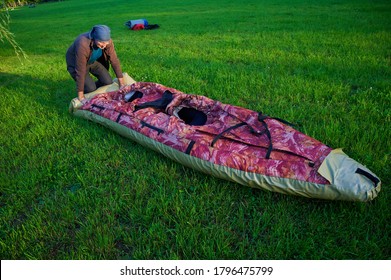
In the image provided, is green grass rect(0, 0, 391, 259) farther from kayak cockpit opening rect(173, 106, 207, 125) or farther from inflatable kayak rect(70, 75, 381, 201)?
kayak cockpit opening rect(173, 106, 207, 125)

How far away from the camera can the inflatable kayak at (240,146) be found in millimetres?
2363

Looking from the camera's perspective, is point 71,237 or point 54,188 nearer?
point 71,237

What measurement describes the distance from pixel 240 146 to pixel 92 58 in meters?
3.63

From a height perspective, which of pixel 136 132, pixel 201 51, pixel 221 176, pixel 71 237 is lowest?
pixel 71 237

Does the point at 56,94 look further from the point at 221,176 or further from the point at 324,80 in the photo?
the point at 324,80

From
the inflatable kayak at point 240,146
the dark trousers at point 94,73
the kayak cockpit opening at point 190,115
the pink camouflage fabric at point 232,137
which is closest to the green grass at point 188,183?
the inflatable kayak at point 240,146

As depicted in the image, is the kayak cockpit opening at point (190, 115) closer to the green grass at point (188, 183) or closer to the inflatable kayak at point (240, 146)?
the inflatable kayak at point (240, 146)

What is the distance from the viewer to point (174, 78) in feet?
19.9

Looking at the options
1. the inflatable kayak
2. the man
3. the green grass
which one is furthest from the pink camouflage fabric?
the man

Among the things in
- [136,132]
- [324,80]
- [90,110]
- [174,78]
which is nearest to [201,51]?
[174,78]

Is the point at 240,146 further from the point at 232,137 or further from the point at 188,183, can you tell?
the point at 188,183

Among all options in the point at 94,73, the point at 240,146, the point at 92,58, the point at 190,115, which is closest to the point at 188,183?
the point at 240,146

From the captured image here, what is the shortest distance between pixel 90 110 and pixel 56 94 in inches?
85.3

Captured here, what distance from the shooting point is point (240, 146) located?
2.88 metres
